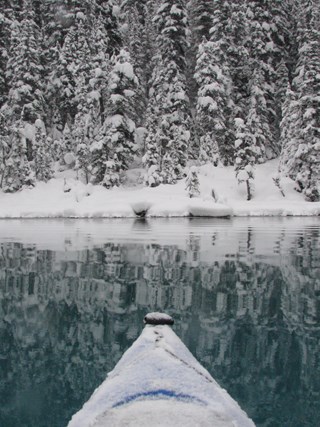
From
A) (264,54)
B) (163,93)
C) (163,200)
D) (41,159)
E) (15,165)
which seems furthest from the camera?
(264,54)

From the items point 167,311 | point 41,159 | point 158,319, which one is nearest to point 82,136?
point 41,159

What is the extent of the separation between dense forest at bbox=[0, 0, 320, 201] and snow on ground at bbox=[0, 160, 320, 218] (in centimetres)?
138

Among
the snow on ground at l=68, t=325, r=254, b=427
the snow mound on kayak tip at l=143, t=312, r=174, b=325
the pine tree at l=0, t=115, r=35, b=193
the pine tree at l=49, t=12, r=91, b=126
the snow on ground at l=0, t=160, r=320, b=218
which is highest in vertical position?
the pine tree at l=49, t=12, r=91, b=126

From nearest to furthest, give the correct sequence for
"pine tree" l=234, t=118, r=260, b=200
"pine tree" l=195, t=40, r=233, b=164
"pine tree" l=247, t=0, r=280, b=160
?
"pine tree" l=234, t=118, r=260, b=200 < "pine tree" l=195, t=40, r=233, b=164 < "pine tree" l=247, t=0, r=280, b=160

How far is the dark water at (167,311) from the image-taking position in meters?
3.83

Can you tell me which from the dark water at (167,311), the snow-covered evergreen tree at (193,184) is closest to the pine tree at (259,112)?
the snow-covered evergreen tree at (193,184)

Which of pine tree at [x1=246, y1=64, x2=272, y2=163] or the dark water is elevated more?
pine tree at [x1=246, y1=64, x2=272, y2=163]

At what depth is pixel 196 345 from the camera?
505cm

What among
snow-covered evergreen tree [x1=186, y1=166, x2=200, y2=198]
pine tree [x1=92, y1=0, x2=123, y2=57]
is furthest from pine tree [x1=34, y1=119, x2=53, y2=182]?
snow-covered evergreen tree [x1=186, y1=166, x2=200, y2=198]

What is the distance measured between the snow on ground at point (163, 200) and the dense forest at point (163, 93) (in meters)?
1.38

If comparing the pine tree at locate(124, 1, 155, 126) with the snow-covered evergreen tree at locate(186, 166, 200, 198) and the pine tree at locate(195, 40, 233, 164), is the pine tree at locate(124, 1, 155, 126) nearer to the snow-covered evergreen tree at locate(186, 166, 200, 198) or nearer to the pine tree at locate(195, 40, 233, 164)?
the pine tree at locate(195, 40, 233, 164)

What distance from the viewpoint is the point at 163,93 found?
136ft

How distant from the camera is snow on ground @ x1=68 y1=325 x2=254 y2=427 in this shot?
190cm

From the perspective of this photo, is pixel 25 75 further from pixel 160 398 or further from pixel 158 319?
pixel 160 398
